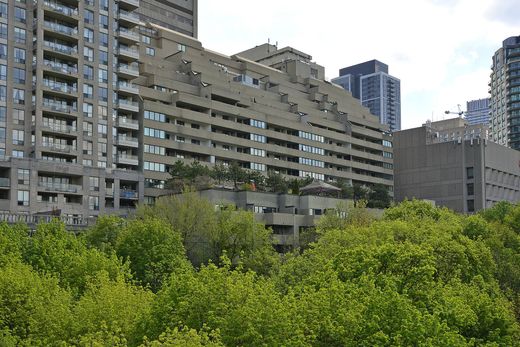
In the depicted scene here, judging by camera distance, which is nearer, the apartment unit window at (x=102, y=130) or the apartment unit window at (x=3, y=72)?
the apartment unit window at (x=3, y=72)

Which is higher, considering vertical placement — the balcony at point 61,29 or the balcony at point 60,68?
the balcony at point 61,29

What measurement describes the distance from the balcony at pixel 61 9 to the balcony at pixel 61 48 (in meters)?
5.08

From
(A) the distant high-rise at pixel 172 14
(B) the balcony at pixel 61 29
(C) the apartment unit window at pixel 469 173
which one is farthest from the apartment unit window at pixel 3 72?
(C) the apartment unit window at pixel 469 173

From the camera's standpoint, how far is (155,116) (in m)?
123

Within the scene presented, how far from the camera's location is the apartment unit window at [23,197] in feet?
326

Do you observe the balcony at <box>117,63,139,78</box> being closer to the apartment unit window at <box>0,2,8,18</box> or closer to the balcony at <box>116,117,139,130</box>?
the balcony at <box>116,117,139,130</box>

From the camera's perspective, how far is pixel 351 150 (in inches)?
6462

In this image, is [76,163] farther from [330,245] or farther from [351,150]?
[351,150]

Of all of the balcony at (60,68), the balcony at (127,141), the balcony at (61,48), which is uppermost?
the balcony at (61,48)

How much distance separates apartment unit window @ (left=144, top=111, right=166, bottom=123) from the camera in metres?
122

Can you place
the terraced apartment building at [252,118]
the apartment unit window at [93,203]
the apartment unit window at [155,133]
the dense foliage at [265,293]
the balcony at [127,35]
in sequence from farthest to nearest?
1. the terraced apartment building at [252,118]
2. the apartment unit window at [155,133]
3. the balcony at [127,35]
4. the apartment unit window at [93,203]
5. the dense foliage at [265,293]

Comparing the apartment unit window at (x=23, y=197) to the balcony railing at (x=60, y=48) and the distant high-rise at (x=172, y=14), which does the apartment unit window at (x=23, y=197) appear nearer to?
the balcony railing at (x=60, y=48)

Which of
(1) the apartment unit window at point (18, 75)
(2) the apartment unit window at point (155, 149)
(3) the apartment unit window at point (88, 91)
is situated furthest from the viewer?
(2) the apartment unit window at point (155, 149)

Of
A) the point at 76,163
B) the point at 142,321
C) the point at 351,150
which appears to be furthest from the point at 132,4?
the point at 142,321
